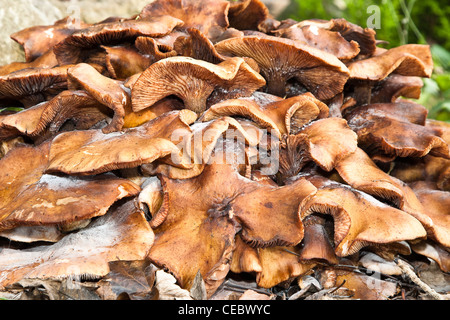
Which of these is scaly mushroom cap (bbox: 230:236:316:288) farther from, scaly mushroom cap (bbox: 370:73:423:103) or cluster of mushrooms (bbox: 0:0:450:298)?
scaly mushroom cap (bbox: 370:73:423:103)

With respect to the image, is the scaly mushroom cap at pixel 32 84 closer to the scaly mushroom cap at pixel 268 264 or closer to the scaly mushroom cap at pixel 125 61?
the scaly mushroom cap at pixel 125 61

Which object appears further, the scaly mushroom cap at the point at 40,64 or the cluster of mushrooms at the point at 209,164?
the scaly mushroom cap at the point at 40,64

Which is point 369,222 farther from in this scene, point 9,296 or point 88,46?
point 88,46

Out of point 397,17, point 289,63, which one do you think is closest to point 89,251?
point 289,63

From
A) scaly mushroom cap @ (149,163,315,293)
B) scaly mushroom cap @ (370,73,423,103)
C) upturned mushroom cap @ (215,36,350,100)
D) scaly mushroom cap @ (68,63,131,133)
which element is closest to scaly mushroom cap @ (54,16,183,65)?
scaly mushroom cap @ (68,63,131,133)

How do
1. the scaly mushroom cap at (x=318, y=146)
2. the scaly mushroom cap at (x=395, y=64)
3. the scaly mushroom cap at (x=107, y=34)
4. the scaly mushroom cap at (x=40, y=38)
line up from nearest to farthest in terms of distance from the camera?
the scaly mushroom cap at (x=318, y=146) → the scaly mushroom cap at (x=107, y=34) → the scaly mushroom cap at (x=395, y=64) → the scaly mushroom cap at (x=40, y=38)

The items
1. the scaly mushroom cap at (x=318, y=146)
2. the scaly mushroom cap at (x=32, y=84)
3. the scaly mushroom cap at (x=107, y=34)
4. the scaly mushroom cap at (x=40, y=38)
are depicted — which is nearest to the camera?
the scaly mushroom cap at (x=318, y=146)

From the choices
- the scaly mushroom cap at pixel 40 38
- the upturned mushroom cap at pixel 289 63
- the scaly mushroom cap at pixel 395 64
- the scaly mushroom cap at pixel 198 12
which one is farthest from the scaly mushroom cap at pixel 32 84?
the scaly mushroom cap at pixel 395 64

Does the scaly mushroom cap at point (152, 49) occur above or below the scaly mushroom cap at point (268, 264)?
above
